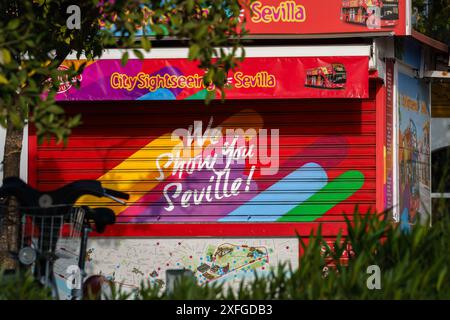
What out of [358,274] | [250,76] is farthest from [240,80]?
[358,274]

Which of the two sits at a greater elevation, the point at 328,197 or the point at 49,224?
the point at 328,197

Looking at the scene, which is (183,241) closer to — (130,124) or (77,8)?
(77,8)

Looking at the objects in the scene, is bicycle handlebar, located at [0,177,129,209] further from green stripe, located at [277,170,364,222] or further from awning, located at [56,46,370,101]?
green stripe, located at [277,170,364,222]

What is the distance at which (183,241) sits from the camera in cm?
1206

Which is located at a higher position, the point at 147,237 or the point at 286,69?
the point at 286,69

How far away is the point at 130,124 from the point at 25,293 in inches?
417

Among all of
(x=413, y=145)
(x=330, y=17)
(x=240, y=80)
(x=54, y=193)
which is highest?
(x=330, y=17)

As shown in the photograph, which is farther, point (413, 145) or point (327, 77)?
point (413, 145)

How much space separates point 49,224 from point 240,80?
26.5 feet

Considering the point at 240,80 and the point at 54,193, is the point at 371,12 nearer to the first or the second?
the point at 240,80

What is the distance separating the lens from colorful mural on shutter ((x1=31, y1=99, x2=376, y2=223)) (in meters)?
17.3

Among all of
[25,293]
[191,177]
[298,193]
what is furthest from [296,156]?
[25,293]

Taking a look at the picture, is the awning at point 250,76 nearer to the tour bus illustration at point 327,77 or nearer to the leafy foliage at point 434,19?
the tour bus illustration at point 327,77

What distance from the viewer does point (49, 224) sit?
8523 millimetres
